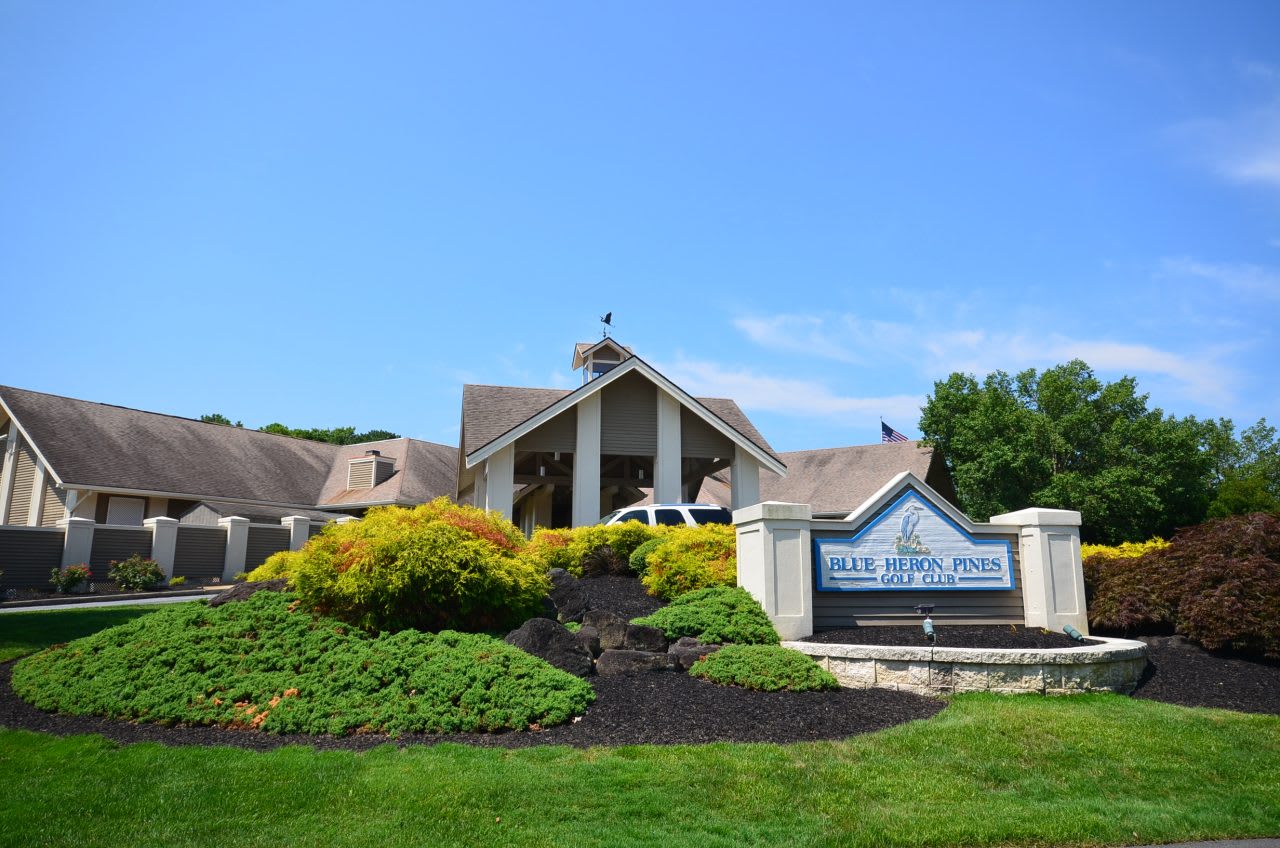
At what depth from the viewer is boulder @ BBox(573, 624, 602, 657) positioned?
9438mm

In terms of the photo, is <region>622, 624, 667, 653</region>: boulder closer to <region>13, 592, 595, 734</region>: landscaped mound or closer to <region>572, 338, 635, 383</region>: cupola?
<region>13, 592, 595, 734</region>: landscaped mound

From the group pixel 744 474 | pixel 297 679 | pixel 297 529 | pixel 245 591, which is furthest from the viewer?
pixel 297 529

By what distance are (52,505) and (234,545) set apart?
7.87 metres

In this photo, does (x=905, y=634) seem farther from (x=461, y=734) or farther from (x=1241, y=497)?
(x=1241, y=497)

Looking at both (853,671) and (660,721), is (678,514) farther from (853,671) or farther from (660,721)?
(660,721)

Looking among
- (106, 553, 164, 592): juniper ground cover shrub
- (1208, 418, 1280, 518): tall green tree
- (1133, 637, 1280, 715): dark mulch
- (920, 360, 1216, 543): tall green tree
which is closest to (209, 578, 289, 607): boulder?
(1133, 637, 1280, 715): dark mulch

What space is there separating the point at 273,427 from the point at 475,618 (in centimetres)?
5721

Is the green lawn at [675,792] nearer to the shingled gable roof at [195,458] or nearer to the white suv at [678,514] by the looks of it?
the white suv at [678,514]

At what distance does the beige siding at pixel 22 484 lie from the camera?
30.6 meters

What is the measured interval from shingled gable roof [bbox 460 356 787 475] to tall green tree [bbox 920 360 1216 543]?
50.5 ft

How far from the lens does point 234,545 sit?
27.5m

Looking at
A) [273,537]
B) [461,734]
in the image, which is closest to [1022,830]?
[461,734]

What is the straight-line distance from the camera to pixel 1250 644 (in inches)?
416

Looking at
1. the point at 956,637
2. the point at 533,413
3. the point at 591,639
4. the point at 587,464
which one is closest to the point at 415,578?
the point at 591,639
